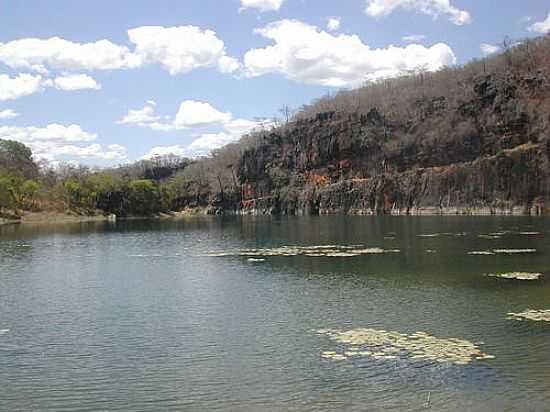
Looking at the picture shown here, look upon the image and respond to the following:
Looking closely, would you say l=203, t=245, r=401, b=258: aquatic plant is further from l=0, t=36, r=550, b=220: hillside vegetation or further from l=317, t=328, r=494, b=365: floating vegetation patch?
l=0, t=36, r=550, b=220: hillside vegetation

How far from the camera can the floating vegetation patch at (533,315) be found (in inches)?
1078

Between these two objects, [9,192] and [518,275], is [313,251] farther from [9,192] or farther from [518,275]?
[9,192]

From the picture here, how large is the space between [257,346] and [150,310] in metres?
9.61

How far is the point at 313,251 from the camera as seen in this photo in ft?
203

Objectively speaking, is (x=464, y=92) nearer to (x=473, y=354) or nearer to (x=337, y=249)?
(x=337, y=249)

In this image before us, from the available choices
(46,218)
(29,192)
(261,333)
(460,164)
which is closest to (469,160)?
(460,164)

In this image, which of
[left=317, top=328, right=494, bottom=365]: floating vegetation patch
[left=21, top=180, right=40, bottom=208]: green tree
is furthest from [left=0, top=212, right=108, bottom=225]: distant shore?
[left=317, top=328, right=494, bottom=365]: floating vegetation patch

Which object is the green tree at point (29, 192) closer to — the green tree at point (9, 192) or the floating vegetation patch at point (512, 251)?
the green tree at point (9, 192)

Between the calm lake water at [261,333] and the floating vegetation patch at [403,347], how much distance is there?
454 mm

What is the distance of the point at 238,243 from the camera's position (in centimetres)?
7600

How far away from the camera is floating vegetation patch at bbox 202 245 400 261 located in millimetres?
58188

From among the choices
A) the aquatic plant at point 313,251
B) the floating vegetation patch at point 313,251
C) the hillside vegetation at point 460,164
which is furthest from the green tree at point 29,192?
the floating vegetation patch at point 313,251

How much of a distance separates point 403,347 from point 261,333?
6.20 m

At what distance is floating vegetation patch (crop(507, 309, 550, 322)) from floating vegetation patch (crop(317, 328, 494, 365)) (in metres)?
5.52
